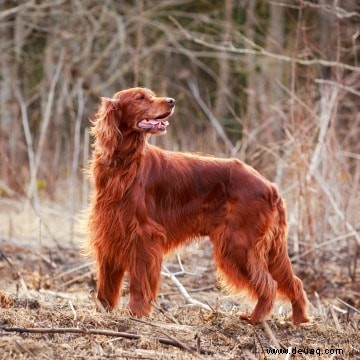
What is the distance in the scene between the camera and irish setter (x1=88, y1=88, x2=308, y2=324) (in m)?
5.24

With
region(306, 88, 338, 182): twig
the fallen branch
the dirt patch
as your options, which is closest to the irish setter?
the dirt patch

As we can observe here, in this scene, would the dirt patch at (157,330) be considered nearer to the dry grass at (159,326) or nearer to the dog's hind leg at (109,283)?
the dry grass at (159,326)

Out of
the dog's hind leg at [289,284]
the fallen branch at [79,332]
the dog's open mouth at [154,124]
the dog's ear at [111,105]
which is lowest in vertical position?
the dog's hind leg at [289,284]

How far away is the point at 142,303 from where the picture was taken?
5.24 m

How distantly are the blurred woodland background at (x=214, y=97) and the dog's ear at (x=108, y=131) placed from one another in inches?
91.4

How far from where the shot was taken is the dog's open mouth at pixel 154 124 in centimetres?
526

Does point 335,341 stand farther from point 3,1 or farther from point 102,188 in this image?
point 3,1

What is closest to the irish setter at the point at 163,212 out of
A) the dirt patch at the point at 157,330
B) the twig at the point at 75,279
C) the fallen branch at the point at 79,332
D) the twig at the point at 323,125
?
the dirt patch at the point at 157,330

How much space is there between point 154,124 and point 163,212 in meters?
0.61

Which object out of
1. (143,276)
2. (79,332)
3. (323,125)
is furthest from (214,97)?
(79,332)

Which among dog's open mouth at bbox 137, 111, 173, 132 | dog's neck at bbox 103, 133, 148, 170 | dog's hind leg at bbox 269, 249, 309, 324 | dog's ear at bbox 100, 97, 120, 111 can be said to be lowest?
dog's hind leg at bbox 269, 249, 309, 324

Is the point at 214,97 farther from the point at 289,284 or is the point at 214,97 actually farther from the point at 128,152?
the point at 128,152

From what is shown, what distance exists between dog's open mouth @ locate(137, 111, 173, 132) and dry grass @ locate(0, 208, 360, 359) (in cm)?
120

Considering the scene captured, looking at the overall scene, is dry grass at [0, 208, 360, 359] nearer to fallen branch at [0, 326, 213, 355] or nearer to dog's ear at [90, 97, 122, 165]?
fallen branch at [0, 326, 213, 355]
